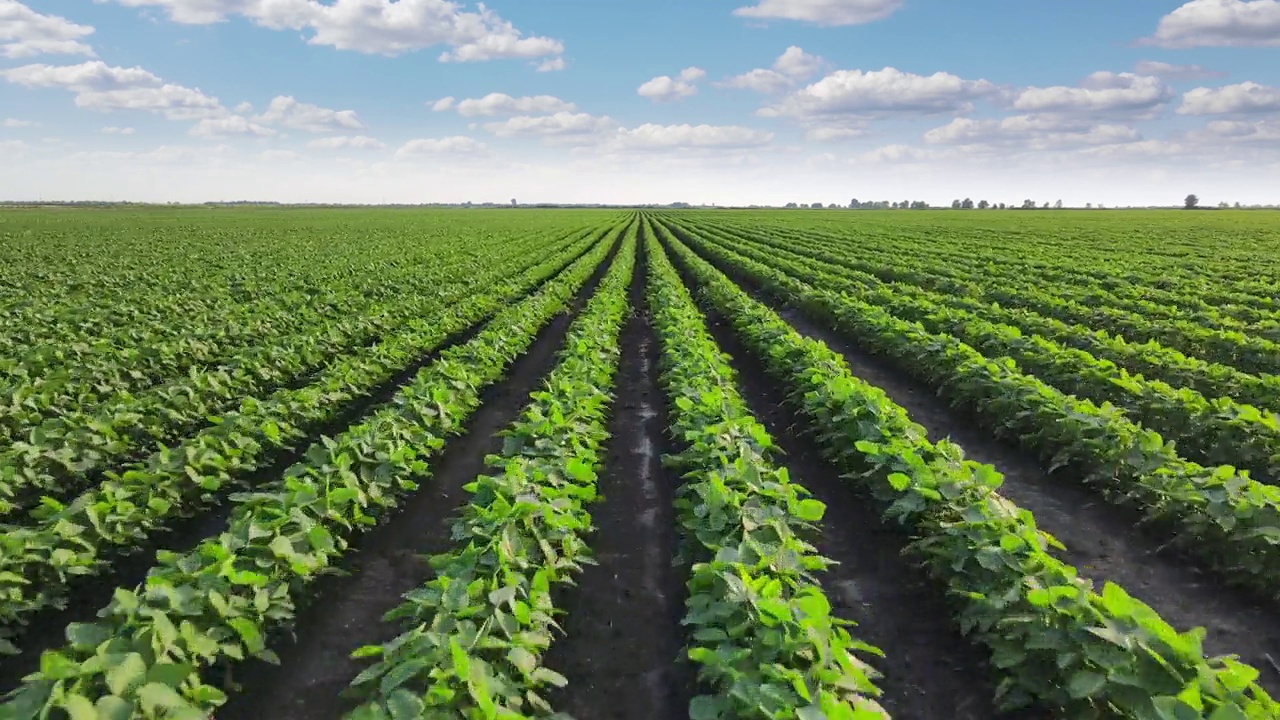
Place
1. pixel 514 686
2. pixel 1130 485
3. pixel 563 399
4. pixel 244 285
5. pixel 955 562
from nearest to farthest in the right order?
pixel 514 686 → pixel 955 562 → pixel 1130 485 → pixel 563 399 → pixel 244 285

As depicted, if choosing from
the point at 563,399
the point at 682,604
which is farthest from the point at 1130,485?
the point at 563,399

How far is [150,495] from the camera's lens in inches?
231

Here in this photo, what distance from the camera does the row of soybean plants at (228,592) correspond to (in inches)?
134

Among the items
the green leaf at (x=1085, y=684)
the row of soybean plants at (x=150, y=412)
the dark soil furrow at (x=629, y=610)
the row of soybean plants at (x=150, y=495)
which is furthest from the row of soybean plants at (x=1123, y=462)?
the row of soybean plants at (x=150, y=412)

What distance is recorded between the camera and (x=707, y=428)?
680 centimetres

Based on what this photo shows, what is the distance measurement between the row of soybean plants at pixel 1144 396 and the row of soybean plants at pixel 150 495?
9689 mm

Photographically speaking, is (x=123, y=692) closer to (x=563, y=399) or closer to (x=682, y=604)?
(x=682, y=604)

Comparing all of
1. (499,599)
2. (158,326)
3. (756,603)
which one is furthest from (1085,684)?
(158,326)

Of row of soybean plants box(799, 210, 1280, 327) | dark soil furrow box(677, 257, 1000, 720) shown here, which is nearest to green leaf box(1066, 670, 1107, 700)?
dark soil furrow box(677, 257, 1000, 720)

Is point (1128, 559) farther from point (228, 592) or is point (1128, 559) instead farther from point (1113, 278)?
point (1113, 278)

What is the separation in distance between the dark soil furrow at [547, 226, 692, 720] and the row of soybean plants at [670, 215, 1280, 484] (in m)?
5.75

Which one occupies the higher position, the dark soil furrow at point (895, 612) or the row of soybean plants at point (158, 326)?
the row of soybean plants at point (158, 326)

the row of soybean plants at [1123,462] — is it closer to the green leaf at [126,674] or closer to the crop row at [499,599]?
the crop row at [499,599]

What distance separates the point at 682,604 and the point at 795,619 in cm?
171
